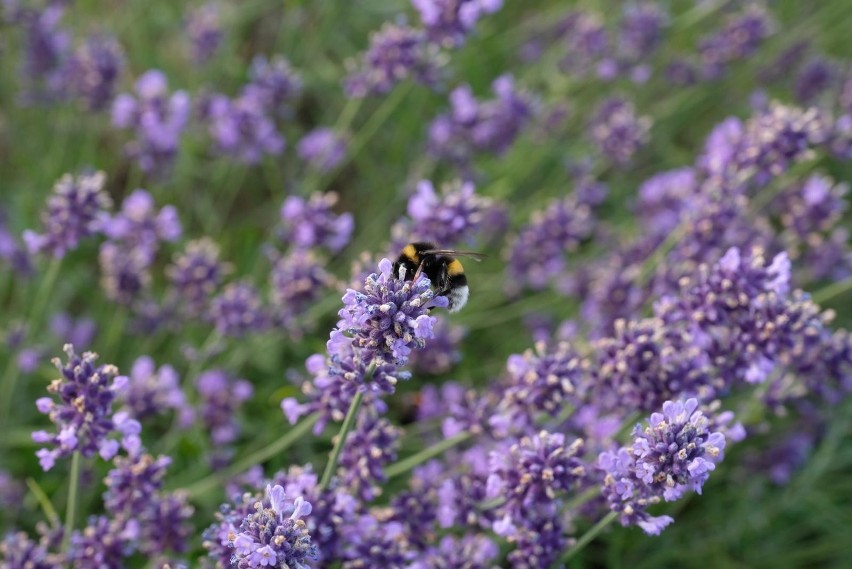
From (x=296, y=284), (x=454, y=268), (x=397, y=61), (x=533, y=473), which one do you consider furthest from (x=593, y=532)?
(x=397, y=61)

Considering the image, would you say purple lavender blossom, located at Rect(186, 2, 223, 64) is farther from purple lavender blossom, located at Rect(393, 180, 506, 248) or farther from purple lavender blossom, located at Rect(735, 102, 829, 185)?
purple lavender blossom, located at Rect(735, 102, 829, 185)

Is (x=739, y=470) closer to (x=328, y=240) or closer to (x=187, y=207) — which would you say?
(x=328, y=240)

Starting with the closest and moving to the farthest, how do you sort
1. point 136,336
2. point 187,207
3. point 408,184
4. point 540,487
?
point 540,487
point 136,336
point 408,184
point 187,207

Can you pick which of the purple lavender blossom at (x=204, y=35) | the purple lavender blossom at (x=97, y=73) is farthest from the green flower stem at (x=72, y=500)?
the purple lavender blossom at (x=204, y=35)

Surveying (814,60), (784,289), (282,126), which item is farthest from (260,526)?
(814,60)

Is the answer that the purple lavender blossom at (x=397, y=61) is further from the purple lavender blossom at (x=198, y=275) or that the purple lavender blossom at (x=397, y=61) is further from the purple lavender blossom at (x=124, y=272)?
the purple lavender blossom at (x=124, y=272)

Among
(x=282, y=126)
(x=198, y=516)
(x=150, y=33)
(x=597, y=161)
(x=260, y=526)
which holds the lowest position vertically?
(x=260, y=526)
